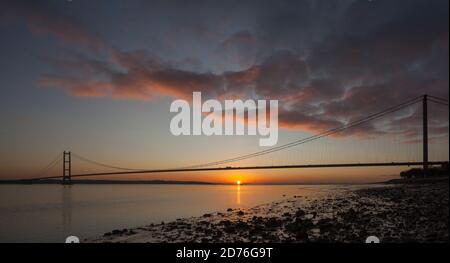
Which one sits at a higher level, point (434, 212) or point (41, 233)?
point (434, 212)

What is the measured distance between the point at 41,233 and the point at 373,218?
1790 cm
